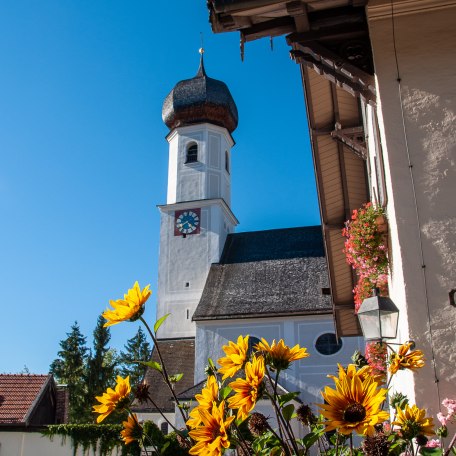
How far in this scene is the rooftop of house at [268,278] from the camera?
2767cm

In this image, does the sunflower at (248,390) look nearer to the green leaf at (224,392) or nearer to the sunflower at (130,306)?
the green leaf at (224,392)

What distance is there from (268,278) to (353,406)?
28.0 meters

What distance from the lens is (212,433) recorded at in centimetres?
232

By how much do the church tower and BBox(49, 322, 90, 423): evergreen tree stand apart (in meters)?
14.8

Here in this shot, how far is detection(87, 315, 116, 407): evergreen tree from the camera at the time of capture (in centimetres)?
4381

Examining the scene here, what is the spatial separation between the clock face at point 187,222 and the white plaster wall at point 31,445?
1424 centimetres

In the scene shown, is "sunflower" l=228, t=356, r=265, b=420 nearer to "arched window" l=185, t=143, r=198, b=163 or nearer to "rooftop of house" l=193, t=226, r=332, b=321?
"rooftop of house" l=193, t=226, r=332, b=321

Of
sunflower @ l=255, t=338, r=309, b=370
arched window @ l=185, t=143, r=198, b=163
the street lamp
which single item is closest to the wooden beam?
the street lamp

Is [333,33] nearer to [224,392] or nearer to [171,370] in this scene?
[224,392]

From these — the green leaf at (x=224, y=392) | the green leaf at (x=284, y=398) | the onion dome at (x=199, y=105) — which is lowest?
the green leaf at (x=284, y=398)

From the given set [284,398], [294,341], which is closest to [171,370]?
[294,341]

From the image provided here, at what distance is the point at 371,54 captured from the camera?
605 centimetres

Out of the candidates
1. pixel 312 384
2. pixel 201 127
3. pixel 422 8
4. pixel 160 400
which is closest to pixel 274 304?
pixel 312 384

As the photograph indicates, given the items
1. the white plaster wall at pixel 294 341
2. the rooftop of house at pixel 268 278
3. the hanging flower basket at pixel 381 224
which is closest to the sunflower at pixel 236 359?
the hanging flower basket at pixel 381 224
